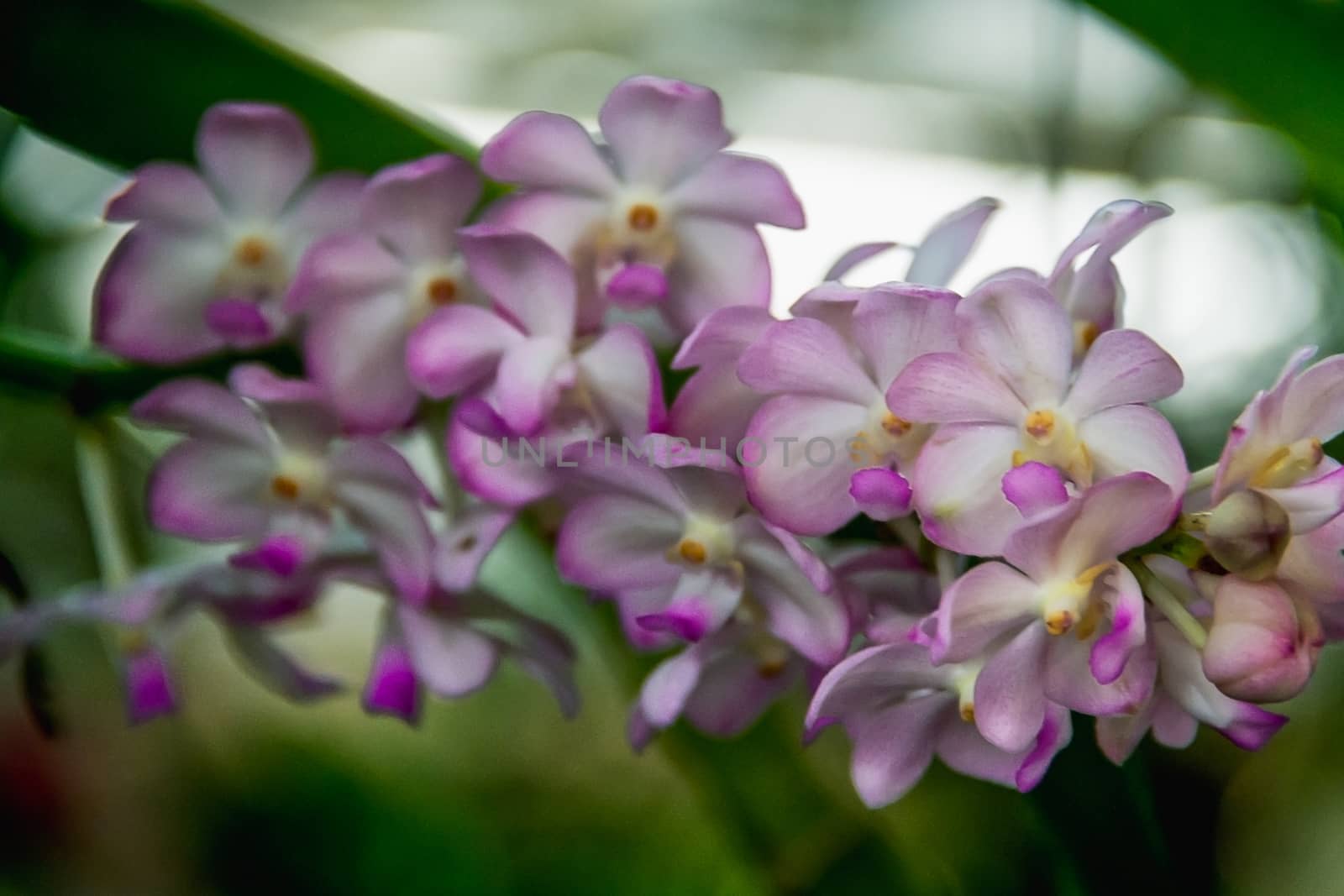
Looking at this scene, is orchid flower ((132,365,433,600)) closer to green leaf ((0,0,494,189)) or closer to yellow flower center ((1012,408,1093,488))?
green leaf ((0,0,494,189))

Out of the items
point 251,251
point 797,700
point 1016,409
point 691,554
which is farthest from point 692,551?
point 797,700

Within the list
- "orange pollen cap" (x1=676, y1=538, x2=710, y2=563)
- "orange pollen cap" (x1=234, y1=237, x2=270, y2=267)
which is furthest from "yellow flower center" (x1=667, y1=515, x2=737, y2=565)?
"orange pollen cap" (x1=234, y1=237, x2=270, y2=267)

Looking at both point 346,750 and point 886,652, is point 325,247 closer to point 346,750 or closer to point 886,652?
point 886,652

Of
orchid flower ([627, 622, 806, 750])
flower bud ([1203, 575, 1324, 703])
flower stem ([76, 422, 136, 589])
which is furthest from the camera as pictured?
flower stem ([76, 422, 136, 589])

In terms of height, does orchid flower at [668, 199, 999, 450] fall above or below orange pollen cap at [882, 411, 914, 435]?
above

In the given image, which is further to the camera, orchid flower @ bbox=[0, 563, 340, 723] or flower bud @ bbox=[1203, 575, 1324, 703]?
orchid flower @ bbox=[0, 563, 340, 723]

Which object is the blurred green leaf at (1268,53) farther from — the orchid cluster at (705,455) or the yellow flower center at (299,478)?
the yellow flower center at (299,478)

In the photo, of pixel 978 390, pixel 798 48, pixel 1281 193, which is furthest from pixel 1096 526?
pixel 798 48

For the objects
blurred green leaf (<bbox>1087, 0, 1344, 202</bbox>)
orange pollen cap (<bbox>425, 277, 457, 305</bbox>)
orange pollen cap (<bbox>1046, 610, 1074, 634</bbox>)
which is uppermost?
blurred green leaf (<bbox>1087, 0, 1344, 202</bbox>)
